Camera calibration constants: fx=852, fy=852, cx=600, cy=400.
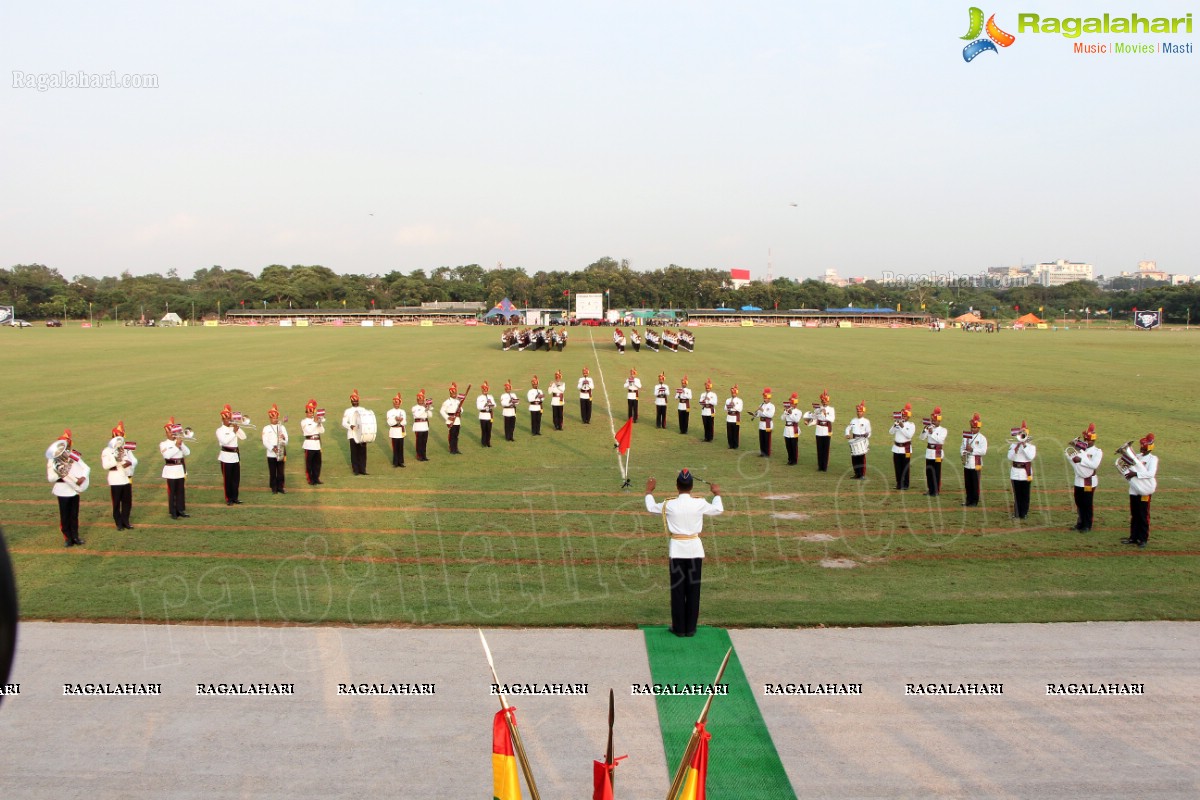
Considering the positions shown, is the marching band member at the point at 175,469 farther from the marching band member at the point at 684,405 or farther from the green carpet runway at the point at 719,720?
the marching band member at the point at 684,405

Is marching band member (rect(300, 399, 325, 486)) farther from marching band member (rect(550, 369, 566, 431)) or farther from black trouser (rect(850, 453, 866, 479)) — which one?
black trouser (rect(850, 453, 866, 479))

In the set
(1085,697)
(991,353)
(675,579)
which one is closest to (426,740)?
(675,579)

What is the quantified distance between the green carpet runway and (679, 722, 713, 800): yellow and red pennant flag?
2156 mm

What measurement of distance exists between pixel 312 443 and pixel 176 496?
2702 mm

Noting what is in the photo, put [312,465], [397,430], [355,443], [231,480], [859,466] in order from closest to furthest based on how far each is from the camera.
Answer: [231,480] < [312,465] < [859,466] < [355,443] < [397,430]

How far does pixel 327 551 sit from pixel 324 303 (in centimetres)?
12361

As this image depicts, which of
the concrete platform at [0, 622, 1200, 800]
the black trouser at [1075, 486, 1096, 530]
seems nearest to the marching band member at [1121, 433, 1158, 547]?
the black trouser at [1075, 486, 1096, 530]

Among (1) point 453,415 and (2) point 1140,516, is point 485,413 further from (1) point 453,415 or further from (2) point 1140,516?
(2) point 1140,516

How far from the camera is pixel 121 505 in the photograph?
38.2 ft

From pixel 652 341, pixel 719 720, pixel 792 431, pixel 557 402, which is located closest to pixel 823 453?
pixel 792 431

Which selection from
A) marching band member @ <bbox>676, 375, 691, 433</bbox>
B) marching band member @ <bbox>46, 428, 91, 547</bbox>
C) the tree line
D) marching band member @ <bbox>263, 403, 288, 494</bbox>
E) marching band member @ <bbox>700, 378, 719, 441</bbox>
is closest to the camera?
marching band member @ <bbox>46, 428, 91, 547</bbox>

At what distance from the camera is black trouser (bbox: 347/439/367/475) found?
16.1 metres

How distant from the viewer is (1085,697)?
6.63 metres

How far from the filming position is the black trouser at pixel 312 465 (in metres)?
14.8
